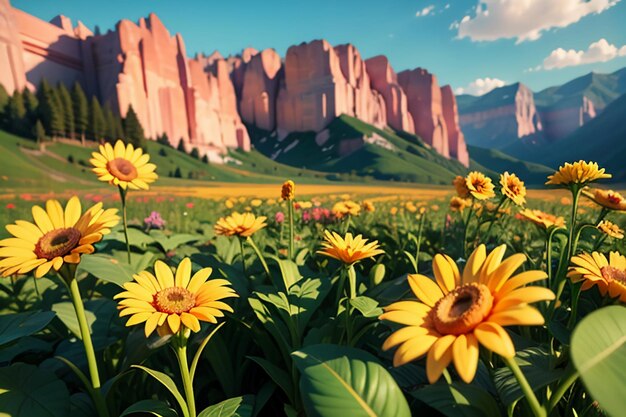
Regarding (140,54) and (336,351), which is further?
(140,54)

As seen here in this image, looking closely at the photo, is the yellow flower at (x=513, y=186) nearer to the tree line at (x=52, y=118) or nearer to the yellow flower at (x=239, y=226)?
the yellow flower at (x=239, y=226)

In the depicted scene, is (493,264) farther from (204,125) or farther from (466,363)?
(204,125)

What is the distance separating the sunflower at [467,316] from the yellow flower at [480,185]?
1059 mm

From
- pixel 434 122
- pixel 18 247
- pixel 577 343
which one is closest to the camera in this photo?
pixel 577 343

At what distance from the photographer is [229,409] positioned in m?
0.79

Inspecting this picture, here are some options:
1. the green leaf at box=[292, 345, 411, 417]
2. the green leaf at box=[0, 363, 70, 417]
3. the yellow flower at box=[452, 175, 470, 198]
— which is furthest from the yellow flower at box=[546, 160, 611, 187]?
the green leaf at box=[0, 363, 70, 417]

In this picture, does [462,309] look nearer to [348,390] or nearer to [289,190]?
[348,390]

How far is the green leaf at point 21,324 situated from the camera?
817 millimetres

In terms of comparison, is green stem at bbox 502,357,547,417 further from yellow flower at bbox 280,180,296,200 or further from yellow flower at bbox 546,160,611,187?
yellow flower at bbox 280,180,296,200

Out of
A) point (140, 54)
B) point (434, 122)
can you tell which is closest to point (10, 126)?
point (140, 54)

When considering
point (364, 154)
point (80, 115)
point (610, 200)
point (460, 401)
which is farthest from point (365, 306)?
point (364, 154)

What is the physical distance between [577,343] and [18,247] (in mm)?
1244

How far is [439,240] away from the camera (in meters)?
2.74

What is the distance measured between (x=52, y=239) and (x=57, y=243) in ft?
0.08
